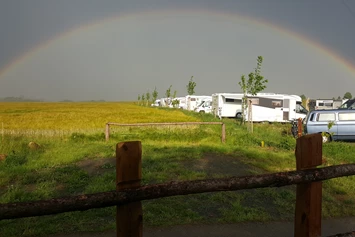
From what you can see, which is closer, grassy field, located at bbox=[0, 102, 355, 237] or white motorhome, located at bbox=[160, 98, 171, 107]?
grassy field, located at bbox=[0, 102, 355, 237]

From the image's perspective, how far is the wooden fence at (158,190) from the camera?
184cm

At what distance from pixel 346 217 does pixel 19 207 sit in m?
4.66

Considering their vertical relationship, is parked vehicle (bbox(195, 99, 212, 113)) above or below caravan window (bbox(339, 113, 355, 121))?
above

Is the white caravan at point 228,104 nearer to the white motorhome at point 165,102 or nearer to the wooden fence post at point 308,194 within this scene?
the wooden fence post at point 308,194

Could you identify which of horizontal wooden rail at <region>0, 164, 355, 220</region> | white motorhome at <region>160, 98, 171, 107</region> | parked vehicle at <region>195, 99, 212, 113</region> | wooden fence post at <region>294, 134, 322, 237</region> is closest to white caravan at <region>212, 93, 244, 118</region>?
parked vehicle at <region>195, 99, 212, 113</region>

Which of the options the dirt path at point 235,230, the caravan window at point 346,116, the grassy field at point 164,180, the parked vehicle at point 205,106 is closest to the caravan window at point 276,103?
the caravan window at point 346,116

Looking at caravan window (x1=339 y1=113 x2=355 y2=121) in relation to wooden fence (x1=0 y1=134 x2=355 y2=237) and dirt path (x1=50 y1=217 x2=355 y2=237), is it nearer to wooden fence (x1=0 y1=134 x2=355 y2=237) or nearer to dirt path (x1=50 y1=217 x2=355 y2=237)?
dirt path (x1=50 y1=217 x2=355 y2=237)

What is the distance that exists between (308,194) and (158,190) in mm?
1141

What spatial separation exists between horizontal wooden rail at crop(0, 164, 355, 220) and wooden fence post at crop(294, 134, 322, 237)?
8 centimetres

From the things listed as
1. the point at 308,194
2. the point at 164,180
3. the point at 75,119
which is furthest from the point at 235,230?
the point at 75,119

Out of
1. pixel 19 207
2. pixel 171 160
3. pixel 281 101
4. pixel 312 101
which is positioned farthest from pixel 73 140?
pixel 312 101

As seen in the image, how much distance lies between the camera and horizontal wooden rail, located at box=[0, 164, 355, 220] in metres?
1.79

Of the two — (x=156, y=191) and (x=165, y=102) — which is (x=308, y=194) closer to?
(x=156, y=191)

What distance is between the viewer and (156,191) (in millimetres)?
2021
